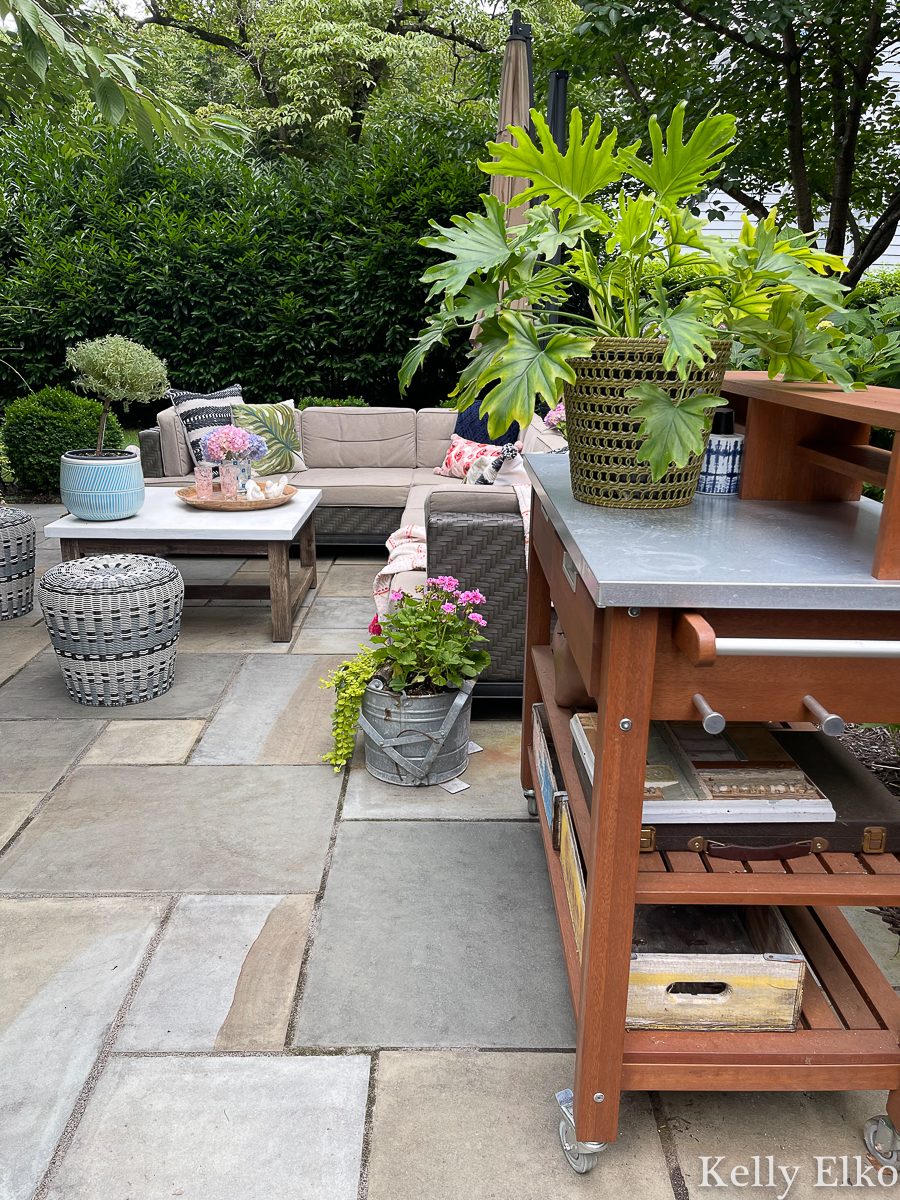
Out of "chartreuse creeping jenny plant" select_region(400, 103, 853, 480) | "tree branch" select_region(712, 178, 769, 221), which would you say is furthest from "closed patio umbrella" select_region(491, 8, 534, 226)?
"chartreuse creeping jenny plant" select_region(400, 103, 853, 480)

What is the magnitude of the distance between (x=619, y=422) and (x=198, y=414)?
175 inches

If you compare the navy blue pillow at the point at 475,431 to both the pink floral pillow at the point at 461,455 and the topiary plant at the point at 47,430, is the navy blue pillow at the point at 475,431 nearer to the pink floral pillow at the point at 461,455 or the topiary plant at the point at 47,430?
the pink floral pillow at the point at 461,455

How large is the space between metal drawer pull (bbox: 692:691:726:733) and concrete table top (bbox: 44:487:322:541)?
291 cm

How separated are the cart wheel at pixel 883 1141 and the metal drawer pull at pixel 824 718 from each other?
750 millimetres

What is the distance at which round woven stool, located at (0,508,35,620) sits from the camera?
411 cm

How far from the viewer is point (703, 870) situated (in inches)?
56.1

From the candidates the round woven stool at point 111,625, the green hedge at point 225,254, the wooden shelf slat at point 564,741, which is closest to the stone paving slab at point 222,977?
the wooden shelf slat at point 564,741

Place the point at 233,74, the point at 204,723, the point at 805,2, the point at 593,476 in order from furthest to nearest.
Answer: the point at 233,74, the point at 805,2, the point at 204,723, the point at 593,476

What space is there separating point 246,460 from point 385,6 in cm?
1030

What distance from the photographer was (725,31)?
14.8 feet

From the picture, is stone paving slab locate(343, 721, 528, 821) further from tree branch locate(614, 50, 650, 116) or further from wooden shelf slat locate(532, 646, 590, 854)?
tree branch locate(614, 50, 650, 116)

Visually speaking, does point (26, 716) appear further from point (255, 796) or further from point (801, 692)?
point (801, 692)

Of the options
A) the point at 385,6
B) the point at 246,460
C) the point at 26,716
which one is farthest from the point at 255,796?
the point at 385,6

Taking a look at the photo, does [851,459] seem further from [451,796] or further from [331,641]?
[331,641]
